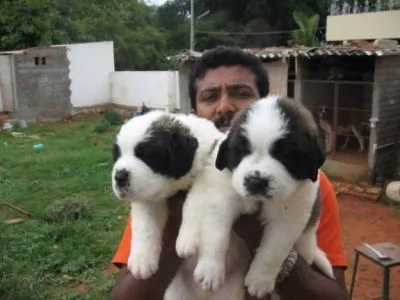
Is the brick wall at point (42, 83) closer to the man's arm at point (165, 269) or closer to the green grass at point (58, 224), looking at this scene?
the green grass at point (58, 224)

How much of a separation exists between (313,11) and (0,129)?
2107 centimetres

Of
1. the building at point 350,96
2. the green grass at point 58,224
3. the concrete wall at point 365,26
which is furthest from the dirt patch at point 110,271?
the concrete wall at point 365,26

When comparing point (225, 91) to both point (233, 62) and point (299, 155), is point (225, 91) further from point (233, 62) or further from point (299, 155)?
point (299, 155)

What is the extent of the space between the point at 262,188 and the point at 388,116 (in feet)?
30.8

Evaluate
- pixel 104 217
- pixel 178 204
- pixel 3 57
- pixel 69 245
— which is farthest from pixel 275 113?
pixel 3 57

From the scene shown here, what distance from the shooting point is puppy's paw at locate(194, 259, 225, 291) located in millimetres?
1903

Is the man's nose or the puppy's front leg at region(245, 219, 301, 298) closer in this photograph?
the puppy's front leg at region(245, 219, 301, 298)

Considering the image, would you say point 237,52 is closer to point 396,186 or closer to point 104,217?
point 104,217

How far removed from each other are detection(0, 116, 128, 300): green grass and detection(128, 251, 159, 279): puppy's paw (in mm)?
3709

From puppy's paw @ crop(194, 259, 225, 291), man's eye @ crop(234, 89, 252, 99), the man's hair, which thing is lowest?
puppy's paw @ crop(194, 259, 225, 291)

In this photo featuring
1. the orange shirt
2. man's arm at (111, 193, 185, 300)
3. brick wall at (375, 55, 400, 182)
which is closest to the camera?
man's arm at (111, 193, 185, 300)

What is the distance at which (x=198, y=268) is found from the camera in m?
1.92

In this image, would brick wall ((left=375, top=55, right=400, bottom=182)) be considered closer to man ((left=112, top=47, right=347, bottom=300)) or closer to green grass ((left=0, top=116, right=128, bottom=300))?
green grass ((left=0, top=116, right=128, bottom=300))

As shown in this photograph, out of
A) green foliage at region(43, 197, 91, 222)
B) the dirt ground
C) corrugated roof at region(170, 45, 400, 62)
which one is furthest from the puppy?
corrugated roof at region(170, 45, 400, 62)
